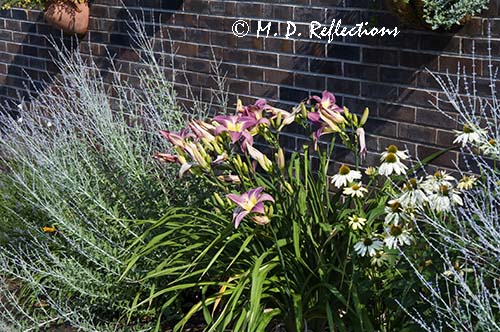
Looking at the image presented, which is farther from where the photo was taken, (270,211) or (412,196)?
(270,211)

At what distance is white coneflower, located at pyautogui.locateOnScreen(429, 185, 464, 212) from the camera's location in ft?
10.8

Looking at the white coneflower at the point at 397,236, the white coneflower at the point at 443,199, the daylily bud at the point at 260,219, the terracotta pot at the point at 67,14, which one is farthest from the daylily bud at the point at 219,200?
the terracotta pot at the point at 67,14

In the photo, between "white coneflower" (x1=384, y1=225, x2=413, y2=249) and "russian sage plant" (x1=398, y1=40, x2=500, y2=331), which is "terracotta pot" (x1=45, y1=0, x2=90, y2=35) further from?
"white coneflower" (x1=384, y1=225, x2=413, y2=249)

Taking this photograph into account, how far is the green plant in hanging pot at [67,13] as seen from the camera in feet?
21.9

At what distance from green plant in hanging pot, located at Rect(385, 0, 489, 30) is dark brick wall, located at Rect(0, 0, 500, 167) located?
0.30 feet

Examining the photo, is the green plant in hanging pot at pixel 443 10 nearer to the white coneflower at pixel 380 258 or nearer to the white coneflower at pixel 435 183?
the white coneflower at pixel 435 183

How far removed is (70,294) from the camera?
4.43 meters

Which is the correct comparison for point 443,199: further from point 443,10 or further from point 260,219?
point 443,10

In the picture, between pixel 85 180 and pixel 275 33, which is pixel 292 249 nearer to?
pixel 85 180

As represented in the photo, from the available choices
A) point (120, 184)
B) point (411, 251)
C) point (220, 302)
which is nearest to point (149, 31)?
point (120, 184)

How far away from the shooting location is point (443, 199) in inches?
131

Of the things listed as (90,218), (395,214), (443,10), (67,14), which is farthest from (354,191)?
(67,14)

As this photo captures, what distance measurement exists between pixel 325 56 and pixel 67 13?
7.94 ft

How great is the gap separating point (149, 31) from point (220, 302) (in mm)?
2846
